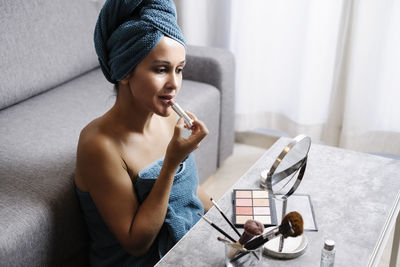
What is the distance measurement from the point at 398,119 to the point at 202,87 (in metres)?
0.86

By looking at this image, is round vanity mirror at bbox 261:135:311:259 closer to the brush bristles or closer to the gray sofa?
the brush bristles

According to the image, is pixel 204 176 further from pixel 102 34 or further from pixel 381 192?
pixel 102 34

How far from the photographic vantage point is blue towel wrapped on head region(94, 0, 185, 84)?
102cm

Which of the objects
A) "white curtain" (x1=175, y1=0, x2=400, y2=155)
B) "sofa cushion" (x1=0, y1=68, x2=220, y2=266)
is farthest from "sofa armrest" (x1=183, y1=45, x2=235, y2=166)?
"white curtain" (x1=175, y1=0, x2=400, y2=155)

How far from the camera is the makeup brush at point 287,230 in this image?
0.85 meters

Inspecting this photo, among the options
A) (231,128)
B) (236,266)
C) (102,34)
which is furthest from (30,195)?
(231,128)

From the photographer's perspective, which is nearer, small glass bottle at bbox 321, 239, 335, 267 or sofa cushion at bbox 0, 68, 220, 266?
small glass bottle at bbox 321, 239, 335, 267

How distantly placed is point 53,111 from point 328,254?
1093 mm

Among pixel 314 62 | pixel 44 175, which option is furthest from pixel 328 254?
pixel 314 62

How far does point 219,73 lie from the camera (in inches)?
77.7

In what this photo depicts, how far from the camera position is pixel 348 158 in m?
1.33

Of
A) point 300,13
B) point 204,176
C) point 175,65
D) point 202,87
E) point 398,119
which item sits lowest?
point 204,176

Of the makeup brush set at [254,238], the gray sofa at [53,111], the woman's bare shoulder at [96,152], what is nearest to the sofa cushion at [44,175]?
the gray sofa at [53,111]

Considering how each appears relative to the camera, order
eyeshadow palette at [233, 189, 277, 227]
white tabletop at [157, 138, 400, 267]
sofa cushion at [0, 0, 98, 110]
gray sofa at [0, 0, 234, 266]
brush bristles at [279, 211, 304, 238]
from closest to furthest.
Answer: brush bristles at [279, 211, 304, 238] → white tabletop at [157, 138, 400, 267] → eyeshadow palette at [233, 189, 277, 227] → gray sofa at [0, 0, 234, 266] → sofa cushion at [0, 0, 98, 110]
